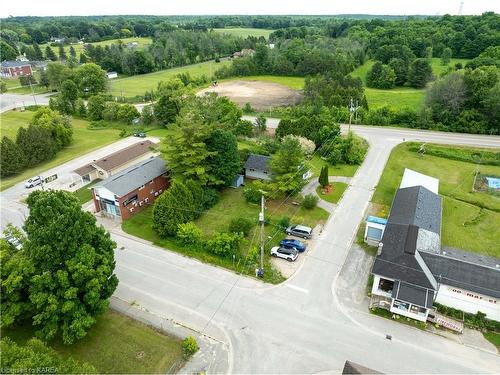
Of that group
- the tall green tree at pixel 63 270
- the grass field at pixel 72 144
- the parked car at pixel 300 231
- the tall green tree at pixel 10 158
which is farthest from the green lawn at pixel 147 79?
the tall green tree at pixel 63 270

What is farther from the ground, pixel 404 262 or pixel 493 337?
pixel 404 262

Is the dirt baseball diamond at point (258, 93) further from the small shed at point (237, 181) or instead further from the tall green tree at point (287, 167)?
the tall green tree at point (287, 167)

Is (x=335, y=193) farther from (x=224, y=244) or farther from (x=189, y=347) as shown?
(x=189, y=347)

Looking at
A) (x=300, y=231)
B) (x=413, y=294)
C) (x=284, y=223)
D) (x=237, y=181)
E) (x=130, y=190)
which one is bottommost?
(x=300, y=231)

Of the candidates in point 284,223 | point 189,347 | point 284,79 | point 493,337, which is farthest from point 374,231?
point 284,79

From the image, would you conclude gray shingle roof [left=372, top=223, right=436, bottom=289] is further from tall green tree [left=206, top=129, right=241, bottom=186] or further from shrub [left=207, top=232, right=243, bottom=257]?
tall green tree [left=206, top=129, right=241, bottom=186]

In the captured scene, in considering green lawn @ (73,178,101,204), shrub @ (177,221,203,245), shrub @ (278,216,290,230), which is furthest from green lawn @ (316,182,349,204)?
green lawn @ (73,178,101,204)
